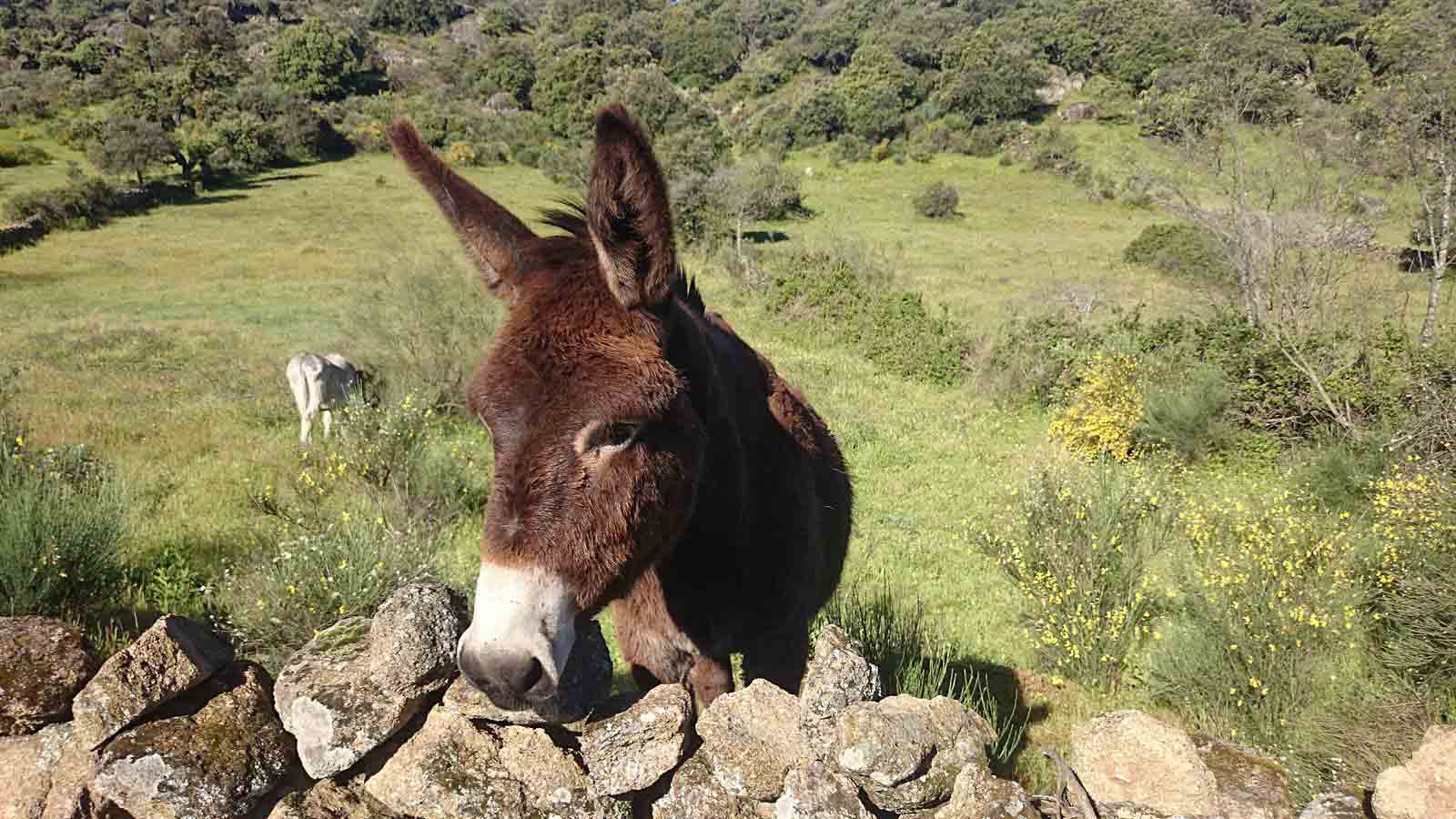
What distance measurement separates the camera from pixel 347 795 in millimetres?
2391

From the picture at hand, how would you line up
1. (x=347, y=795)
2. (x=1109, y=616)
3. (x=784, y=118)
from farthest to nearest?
(x=784, y=118)
(x=1109, y=616)
(x=347, y=795)

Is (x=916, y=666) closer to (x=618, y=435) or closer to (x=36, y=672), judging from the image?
(x=618, y=435)

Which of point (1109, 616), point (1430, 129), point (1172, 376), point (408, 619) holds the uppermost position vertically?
point (1430, 129)

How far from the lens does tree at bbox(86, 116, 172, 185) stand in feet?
125

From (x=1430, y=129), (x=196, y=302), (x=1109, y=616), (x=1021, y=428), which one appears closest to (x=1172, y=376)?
(x=1021, y=428)

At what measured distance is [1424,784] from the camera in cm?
196

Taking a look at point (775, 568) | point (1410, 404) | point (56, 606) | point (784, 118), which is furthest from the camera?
point (784, 118)

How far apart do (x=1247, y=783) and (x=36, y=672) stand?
12.5ft

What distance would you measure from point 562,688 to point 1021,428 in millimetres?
11478

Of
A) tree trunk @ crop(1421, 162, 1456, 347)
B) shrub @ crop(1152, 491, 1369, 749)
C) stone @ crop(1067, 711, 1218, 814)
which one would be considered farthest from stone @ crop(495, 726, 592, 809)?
tree trunk @ crop(1421, 162, 1456, 347)

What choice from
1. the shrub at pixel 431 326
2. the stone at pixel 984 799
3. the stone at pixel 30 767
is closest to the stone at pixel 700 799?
the stone at pixel 984 799

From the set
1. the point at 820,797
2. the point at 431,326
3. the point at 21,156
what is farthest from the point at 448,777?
the point at 21,156

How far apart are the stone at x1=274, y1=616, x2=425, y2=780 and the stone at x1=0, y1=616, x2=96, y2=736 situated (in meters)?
0.74

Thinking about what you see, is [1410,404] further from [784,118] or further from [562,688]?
[784,118]
